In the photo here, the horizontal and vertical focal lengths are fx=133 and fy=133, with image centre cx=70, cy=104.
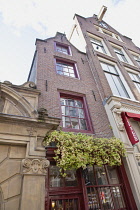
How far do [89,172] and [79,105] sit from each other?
10.8 feet

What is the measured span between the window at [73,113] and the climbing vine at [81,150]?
1275 mm

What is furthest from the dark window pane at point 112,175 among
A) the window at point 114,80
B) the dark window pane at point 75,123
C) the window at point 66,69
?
the window at point 66,69

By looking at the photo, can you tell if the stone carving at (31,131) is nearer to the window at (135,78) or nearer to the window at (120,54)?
the window at (135,78)

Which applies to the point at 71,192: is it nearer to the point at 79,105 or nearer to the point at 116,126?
the point at 116,126

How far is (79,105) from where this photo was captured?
7027 millimetres

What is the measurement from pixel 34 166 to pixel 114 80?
26.9ft

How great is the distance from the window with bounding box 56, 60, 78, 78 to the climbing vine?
4.71m

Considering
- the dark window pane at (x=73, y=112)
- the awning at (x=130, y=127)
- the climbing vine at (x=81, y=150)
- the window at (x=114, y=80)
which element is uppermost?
the window at (x=114, y=80)

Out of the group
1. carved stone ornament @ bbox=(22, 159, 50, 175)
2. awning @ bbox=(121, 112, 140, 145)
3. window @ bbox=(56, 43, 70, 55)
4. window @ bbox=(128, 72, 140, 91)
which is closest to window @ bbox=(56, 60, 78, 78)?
window @ bbox=(56, 43, 70, 55)

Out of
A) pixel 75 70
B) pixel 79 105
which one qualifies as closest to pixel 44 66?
pixel 75 70

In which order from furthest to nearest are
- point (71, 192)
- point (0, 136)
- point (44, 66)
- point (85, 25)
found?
1. point (85, 25)
2. point (44, 66)
3. point (71, 192)
4. point (0, 136)

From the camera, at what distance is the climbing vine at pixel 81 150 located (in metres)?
4.12

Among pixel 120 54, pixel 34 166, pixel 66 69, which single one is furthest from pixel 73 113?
pixel 120 54

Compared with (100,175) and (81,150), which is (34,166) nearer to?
(81,150)
